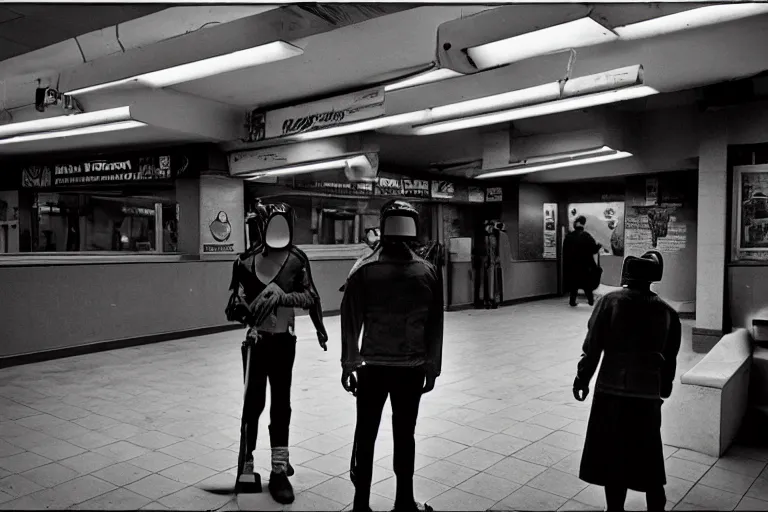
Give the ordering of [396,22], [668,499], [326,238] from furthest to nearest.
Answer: [326,238] → [396,22] → [668,499]

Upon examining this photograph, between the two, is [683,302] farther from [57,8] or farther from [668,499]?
[57,8]

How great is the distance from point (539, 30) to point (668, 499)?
2768mm

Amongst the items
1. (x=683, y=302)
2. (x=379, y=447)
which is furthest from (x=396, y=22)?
(x=683, y=302)

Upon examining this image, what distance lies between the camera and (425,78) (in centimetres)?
596

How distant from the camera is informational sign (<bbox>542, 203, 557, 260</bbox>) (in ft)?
48.9

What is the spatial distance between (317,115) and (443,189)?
6.58 metres

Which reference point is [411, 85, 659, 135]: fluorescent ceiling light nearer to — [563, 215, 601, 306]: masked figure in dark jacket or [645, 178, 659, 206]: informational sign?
[645, 178, 659, 206]: informational sign

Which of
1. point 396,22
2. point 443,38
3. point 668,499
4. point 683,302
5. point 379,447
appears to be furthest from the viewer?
point 683,302

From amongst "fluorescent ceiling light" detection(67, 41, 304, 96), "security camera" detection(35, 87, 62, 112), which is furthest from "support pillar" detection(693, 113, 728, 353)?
"security camera" detection(35, 87, 62, 112)

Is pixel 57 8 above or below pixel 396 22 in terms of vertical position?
below

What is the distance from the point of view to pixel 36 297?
7020 mm

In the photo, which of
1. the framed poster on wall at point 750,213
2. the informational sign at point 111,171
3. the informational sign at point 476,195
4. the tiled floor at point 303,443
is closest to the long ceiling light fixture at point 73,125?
the informational sign at point 111,171

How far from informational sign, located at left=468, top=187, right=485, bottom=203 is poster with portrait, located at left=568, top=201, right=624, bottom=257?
99.3 inches

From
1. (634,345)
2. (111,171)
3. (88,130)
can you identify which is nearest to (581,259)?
(111,171)
